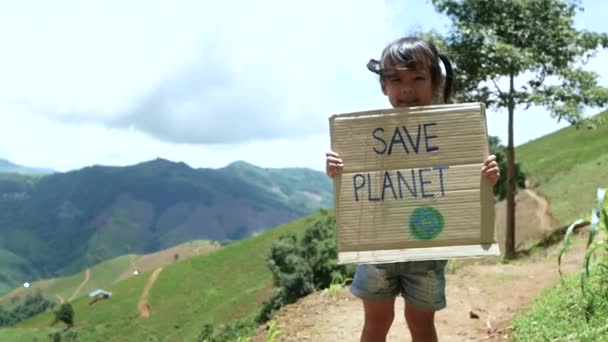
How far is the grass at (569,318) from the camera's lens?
5.48 metres

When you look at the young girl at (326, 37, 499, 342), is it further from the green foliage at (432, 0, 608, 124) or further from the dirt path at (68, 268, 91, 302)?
the dirt path at (68, 268, 91, 302)

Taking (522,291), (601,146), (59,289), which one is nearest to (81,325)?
→ (601,146)

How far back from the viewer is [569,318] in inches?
247

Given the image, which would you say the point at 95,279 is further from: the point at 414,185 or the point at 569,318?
the point at 414,185

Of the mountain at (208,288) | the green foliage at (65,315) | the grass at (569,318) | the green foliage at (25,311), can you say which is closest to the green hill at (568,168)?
the mountain at (208,288)

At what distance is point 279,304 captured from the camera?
38.2 metres

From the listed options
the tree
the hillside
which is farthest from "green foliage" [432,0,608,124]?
the hillside

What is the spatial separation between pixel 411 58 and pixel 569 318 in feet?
11.6

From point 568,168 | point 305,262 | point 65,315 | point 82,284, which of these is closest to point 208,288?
point 65,315

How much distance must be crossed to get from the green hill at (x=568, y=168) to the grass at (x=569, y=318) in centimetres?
1632

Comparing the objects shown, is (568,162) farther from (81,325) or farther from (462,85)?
(81,325)

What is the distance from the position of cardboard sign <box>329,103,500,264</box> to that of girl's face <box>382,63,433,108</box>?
0.39 feet

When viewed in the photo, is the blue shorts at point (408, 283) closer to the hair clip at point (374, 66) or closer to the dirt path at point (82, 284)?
the hair clip at point (374, 66)

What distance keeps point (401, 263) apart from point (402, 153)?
650 millimetres
